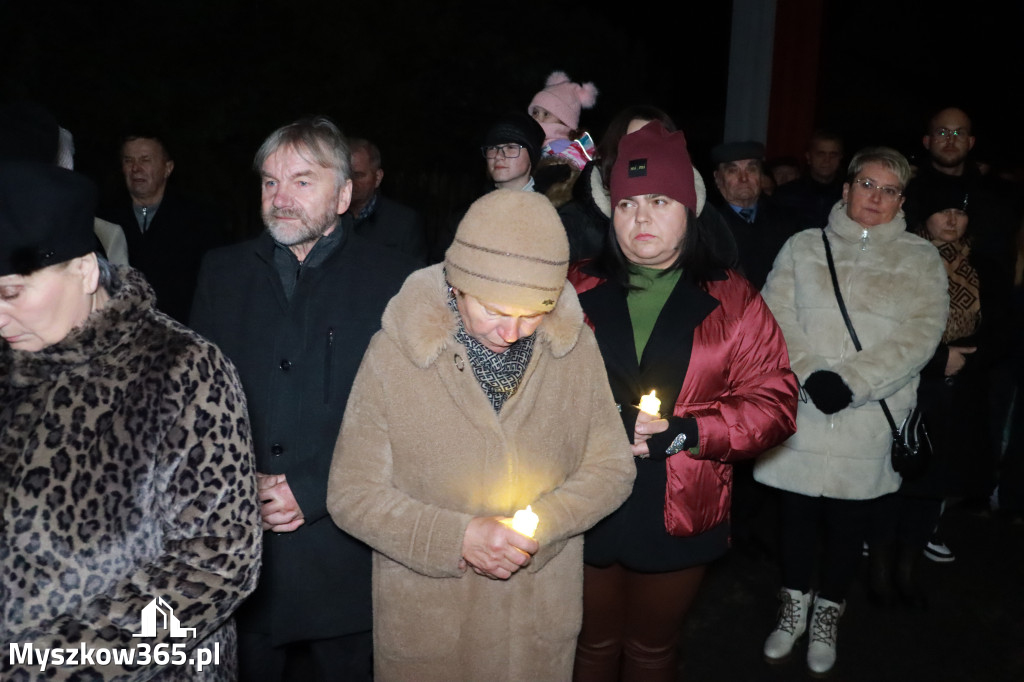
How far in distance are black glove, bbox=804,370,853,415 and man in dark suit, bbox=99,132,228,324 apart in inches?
131

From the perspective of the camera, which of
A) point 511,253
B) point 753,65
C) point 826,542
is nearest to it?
point 511,253

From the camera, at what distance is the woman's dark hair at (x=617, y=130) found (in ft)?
11.2

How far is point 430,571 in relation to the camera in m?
2.50

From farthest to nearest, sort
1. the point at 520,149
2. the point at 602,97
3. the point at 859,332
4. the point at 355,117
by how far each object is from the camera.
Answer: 1. the point at 602,97
2. the point at 355,117
3. the point at 520,149
4. the point at 859,332

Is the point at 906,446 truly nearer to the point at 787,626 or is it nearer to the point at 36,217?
the point at 787,626

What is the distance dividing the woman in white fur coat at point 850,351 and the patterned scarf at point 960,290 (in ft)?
2.40

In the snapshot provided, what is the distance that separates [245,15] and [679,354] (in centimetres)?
902

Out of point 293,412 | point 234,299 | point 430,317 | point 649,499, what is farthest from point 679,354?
point 234,299

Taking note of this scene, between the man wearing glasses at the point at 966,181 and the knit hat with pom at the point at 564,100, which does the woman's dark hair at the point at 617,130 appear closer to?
the knit hat with pom at the point at 564,100

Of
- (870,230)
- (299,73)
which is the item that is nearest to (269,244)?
(870,230)

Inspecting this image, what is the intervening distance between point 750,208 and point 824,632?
2.40 meters

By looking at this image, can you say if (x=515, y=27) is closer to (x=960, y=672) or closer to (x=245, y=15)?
(x=245, y=15)

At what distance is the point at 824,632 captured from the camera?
4344 mm

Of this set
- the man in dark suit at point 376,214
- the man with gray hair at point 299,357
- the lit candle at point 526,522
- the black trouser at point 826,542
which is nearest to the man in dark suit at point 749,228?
the black trouser at point 826,542
